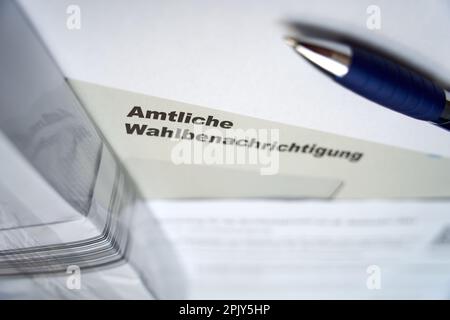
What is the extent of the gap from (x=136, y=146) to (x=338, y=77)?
0.15m

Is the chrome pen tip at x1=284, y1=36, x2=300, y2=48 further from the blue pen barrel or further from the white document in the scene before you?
the white document

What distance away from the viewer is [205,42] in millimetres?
217

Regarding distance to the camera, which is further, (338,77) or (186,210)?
(186,210)

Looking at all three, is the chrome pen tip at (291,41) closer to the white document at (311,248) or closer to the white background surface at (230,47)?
the white background surface at (230,47)

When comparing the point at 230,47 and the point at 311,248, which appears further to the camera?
the point at 311,248

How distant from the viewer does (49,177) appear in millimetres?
202

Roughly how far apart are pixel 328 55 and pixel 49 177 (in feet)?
0.55

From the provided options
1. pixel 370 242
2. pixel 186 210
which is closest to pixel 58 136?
pixel 186 210

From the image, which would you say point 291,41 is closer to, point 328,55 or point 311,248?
point 328,55

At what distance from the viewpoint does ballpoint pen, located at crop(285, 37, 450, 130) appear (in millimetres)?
203

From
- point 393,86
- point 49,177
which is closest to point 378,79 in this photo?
point 393,86

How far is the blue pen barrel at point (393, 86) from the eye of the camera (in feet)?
0.68
